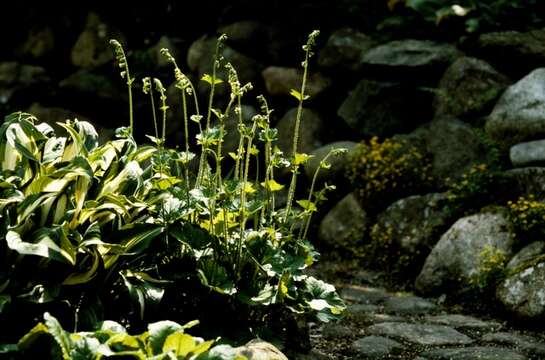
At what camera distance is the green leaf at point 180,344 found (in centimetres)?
257

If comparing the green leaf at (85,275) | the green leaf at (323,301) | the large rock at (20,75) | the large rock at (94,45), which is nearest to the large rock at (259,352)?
the green leaf at (323,301)

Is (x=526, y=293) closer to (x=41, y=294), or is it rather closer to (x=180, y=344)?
(x=180, y=344)

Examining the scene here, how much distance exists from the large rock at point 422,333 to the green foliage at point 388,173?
2085 mm

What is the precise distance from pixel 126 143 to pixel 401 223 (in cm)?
300

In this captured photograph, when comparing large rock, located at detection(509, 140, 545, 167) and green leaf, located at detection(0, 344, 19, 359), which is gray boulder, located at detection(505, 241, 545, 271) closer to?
large rock, located at detection(509, 140, 545, 167)

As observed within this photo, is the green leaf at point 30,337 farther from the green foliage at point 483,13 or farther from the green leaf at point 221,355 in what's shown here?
the green foliage at point 483,13

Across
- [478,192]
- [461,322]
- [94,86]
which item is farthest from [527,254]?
[94,86]

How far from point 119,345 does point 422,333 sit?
7.62 feet

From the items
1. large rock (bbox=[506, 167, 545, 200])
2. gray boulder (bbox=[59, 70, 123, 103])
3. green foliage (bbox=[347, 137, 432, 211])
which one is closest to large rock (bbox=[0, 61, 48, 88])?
gray boulder (bbox=[59, 70, 123, 103])

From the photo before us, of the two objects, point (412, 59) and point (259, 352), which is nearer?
point (259, 352)

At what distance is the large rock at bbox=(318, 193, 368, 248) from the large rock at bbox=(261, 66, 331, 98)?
1.67 metres

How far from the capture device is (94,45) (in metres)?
10.6

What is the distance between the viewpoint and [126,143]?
12.1ft

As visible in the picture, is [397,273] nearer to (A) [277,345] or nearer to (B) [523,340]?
(B) [523,340]
